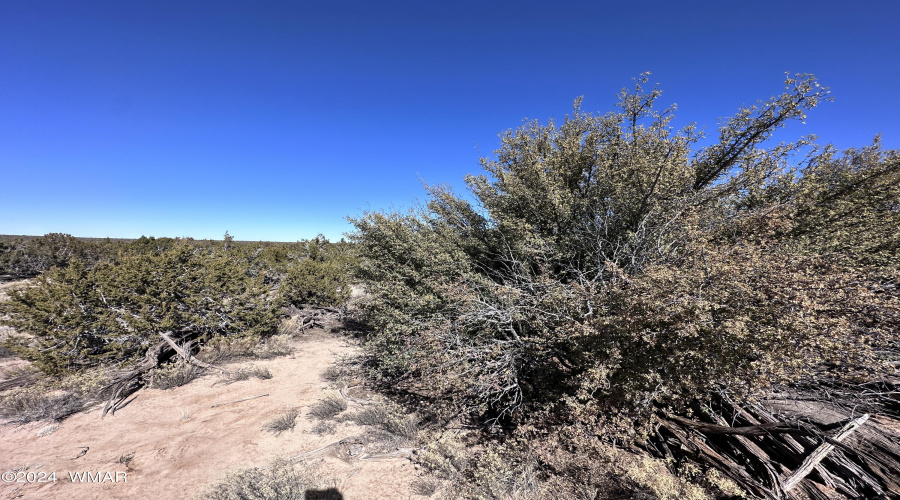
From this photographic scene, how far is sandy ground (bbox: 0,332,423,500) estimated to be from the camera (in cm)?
403

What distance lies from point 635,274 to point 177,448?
300 inches

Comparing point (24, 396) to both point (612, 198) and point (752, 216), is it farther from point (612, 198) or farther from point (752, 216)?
point (752, 216)

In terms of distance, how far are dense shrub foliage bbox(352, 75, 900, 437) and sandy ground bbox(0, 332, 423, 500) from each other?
5.45 ft

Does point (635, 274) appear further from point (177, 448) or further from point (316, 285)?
point (316, 285)

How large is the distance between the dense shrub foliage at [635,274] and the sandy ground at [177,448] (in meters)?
1.66

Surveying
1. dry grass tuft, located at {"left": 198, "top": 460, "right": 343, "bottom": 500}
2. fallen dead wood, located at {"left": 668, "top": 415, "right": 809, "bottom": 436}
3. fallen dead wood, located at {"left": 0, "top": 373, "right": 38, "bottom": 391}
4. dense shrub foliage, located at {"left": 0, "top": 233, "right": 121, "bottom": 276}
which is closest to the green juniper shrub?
fallen dead wood, located at {"left": 0, "top": 373, "right": 38, "bottom": 391}

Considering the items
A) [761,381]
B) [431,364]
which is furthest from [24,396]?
[761,381]

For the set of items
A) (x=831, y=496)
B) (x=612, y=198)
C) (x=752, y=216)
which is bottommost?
(x=831, y=496)

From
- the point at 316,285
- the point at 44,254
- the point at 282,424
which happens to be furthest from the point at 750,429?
the point at 44,254

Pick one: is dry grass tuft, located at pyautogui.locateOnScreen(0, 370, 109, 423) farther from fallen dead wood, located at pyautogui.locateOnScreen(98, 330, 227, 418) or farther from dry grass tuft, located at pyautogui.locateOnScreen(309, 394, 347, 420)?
dry grass tuft, located at pyautogui.locateOnScreen(309, 394, 347, 420)

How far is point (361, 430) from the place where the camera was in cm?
532

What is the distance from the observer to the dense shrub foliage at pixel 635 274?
9.31 ft

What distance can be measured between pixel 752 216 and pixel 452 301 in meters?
4.74

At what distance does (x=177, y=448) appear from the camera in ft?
16.0
